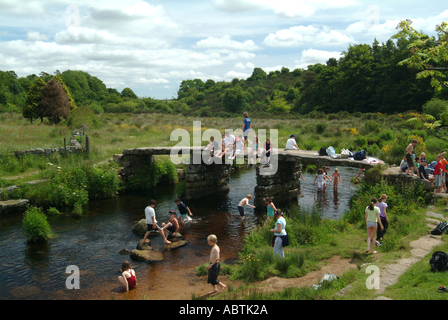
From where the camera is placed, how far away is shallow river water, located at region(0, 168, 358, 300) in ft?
31.6

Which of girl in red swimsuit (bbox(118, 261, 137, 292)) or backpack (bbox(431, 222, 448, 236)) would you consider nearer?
girl in red swimsuit (bbox(118, 261, 137, 292))

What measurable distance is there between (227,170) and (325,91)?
169 ft

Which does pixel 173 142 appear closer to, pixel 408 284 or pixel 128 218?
pixel 128 218

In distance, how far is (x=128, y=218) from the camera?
15.9 m

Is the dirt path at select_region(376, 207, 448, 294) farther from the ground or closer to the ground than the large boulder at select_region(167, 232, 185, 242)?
farther from the ground

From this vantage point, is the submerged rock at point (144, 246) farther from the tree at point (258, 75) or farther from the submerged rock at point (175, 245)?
the tree at point (258, 75)

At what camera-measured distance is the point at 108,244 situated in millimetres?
12648

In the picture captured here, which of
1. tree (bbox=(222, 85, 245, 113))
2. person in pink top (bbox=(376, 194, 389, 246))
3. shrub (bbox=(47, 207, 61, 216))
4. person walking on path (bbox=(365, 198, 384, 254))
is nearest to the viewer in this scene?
person walking on path (bbox=(365, 198, 384, 254))

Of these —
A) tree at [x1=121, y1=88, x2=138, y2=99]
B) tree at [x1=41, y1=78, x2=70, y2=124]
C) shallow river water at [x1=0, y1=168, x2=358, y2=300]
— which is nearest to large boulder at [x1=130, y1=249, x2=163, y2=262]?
shallow river water at [x1=0, y1=168, x2=358, y2=300]

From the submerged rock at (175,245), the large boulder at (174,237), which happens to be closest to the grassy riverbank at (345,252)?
the submerged rock at (175,245)

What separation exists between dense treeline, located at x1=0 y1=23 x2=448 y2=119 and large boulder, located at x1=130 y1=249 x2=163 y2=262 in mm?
29511

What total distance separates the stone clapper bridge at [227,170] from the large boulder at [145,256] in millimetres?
7169

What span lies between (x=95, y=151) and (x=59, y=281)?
1431cm

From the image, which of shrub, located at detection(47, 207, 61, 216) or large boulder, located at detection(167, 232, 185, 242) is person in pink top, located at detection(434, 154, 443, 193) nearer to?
large boulder, located at detection(167, 232, 185, 242)
